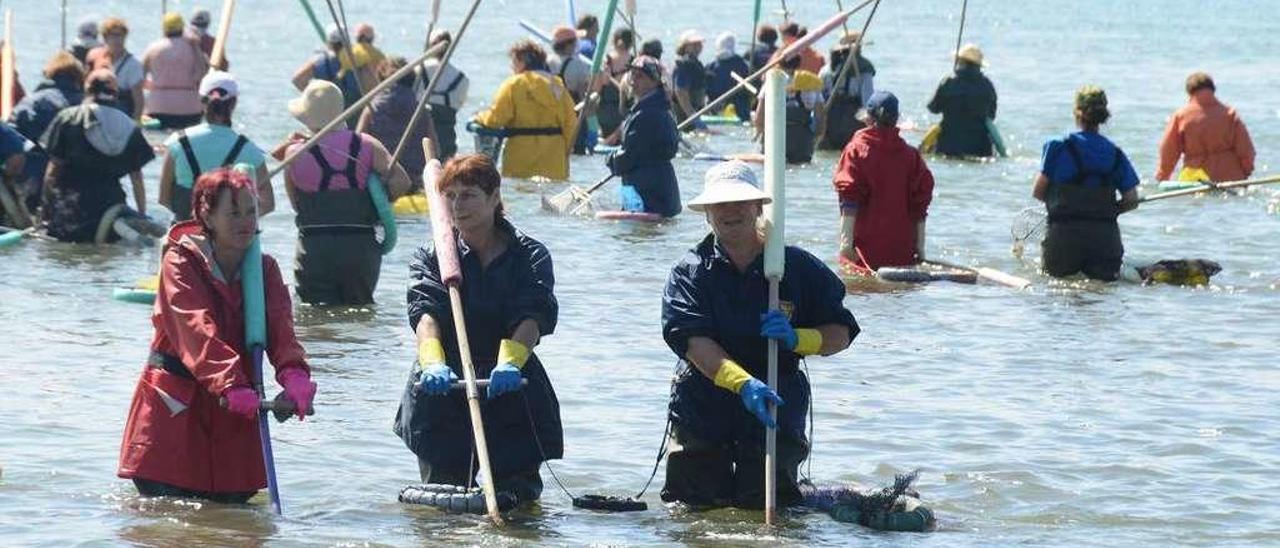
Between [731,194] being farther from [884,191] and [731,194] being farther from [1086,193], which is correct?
[1086,193]

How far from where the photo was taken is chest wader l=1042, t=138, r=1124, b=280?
47.4 ft

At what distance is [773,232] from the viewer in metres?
7.53

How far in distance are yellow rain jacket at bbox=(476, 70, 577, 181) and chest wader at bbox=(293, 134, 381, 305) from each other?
6.22 meters

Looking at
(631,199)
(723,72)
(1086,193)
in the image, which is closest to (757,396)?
(1086,193)

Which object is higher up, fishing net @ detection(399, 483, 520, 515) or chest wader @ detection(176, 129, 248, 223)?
chest wader @ detection(176, 129, 248, 223)

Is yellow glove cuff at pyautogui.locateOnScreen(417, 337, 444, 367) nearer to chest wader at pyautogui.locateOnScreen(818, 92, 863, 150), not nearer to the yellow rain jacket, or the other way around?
the yellow rain jacket

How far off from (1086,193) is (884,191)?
1.24 meters

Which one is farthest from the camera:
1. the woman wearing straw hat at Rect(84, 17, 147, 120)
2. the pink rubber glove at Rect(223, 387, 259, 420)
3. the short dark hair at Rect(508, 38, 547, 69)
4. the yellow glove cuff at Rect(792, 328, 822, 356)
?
the woman wearing straw hat at Rect(84, 17, 147, 120)

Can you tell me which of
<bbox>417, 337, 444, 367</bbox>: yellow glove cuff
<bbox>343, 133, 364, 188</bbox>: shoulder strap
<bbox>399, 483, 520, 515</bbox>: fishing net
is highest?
<bbox>343, 133, 364, 188</bbox>: shoulder strap

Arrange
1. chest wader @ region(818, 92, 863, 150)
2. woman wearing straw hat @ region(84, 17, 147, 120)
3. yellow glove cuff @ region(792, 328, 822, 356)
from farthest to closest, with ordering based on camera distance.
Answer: chest wader @ region(818, 92, 863, 150), woman wearing straw hat @ region(84, 17, 147, 120), yellow glove cuff @ region(792, 328, 822, 356)

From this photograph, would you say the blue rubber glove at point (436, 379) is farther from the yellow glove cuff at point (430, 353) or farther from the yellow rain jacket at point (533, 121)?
the yellow rain jacket at point (533, 121)

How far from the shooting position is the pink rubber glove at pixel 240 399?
726cm

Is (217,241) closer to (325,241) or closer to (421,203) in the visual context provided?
(325,241)

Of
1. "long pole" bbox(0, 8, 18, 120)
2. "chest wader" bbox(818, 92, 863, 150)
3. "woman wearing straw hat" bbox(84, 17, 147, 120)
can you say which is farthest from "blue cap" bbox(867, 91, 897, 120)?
"chest wader" bbox(818, 92, 863, 150)
